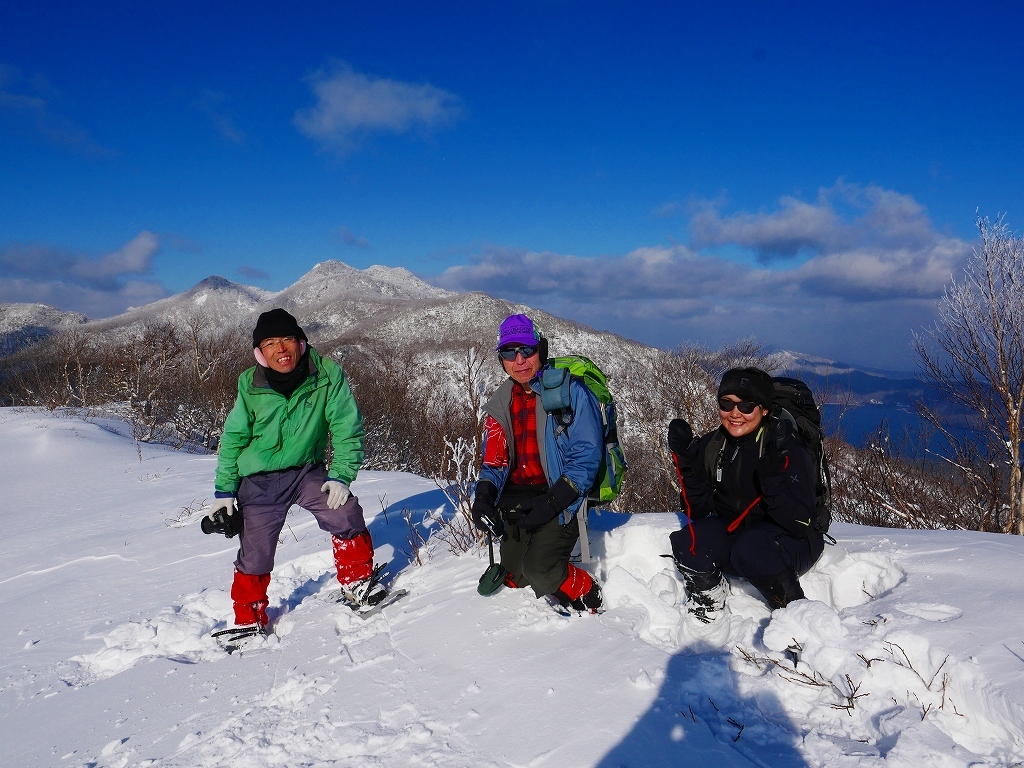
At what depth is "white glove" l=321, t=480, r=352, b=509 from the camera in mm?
3246

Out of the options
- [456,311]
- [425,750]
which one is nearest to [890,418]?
[425,750]

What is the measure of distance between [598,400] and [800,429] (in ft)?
3.37

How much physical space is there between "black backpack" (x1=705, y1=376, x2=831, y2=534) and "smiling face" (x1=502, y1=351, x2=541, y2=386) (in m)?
1.04

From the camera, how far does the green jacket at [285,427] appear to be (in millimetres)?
3316

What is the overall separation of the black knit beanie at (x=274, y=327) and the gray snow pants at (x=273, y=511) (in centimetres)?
84

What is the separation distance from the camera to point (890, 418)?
1450 cm

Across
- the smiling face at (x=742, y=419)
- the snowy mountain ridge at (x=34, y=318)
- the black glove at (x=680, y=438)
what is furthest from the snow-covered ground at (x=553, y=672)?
the snowy mountain ridge at (x=34, y=318)

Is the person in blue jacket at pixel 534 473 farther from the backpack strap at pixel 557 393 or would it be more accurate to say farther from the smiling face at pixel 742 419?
the smiling face at pixel 742 419

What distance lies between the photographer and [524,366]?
3150mm

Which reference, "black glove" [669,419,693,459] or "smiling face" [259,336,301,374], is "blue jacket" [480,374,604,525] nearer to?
"black glove" [669,419,693,459]

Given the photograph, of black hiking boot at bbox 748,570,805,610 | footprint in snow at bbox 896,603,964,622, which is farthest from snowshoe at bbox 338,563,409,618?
footprint in snow at bbox 896,603,964,622

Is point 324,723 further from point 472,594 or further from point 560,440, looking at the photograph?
point 560,440

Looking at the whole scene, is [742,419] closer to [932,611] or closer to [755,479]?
[755,479]

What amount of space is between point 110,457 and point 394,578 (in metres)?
7.34
